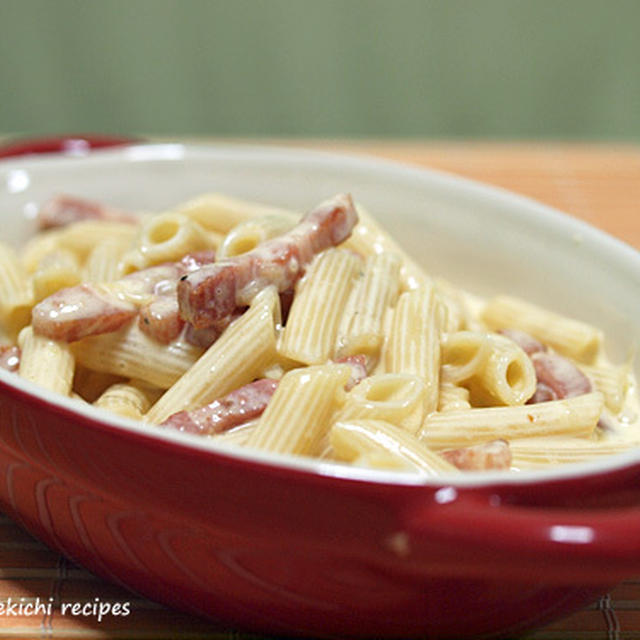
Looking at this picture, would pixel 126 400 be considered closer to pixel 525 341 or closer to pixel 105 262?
pixel 105 262

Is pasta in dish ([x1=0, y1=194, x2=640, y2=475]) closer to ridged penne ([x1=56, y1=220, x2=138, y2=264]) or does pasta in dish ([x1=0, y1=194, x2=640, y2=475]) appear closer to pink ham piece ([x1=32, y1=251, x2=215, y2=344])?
pink ham piece ([x1=32, y1=251, x2=215, y2=344])

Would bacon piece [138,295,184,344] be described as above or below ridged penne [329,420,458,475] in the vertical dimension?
above

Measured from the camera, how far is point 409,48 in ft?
12.0

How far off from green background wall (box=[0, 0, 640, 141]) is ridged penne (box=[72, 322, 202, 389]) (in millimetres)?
2431

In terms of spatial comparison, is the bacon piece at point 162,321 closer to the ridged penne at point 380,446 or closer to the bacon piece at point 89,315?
the bacon piece at point 89,315

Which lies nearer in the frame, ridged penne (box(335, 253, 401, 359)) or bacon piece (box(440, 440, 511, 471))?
bacon piece (box(440, 440, 511, 471))

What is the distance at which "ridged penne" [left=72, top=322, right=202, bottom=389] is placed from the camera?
52.1 inches

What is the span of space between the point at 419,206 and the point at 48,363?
2.44 ft

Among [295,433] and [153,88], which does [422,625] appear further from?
[153,88]

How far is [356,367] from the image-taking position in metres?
1.32

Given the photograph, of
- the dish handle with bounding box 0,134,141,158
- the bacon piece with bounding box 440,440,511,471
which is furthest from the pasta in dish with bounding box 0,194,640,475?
→ the dish handle with bounding box 0,134,141,158

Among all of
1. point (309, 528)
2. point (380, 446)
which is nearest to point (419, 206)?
point (380, 446)

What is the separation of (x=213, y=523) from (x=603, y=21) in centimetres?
317

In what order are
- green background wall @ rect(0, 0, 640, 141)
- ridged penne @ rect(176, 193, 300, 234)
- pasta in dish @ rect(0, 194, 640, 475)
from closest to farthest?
1. pasta in dish @ rect(0, 194, 640, 475)
2. ridged penne @ rect(176, 193, 300, 234)
3. green background wall @ rect(0, 0, 640, 141)
